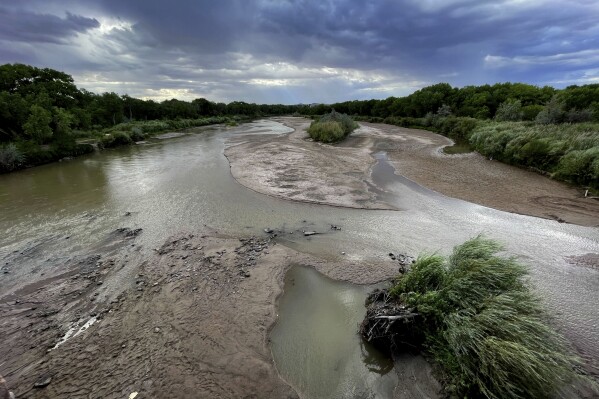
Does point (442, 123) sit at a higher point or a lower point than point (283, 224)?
higher

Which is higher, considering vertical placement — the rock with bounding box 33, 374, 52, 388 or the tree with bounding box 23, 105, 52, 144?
the tree with bounding box 23, 105, 52, 144

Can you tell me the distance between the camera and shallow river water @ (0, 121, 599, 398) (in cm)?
1000

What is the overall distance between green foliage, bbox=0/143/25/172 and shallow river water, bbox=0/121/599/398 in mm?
3435

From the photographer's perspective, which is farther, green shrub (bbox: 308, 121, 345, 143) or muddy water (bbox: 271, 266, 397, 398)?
green shrub (bbox: 308, 121, 345, 143)

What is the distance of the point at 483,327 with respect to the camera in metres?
6.04

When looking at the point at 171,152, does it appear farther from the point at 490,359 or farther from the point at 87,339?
the point at 490,359

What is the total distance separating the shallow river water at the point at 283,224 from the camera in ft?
32.8

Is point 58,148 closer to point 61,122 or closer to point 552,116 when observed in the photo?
point 61,122

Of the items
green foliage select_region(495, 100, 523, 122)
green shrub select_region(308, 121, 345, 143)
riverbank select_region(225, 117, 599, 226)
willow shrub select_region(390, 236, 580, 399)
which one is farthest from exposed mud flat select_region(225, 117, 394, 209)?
green foliage select_region(495, 100, 523, 122)

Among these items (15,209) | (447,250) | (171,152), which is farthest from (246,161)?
(447,250)

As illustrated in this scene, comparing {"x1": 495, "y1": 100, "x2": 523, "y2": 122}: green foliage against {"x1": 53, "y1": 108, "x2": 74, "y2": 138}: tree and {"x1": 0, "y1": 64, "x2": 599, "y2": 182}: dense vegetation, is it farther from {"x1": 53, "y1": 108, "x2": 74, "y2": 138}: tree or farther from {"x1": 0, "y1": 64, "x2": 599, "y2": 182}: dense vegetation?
{"x1": 53, "y1": 108, "x2": 74, "y2": 138}: tree

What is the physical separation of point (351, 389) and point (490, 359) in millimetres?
2872

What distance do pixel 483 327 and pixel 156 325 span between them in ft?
26.2

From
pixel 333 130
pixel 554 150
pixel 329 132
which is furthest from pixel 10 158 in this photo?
pixel 554 150
